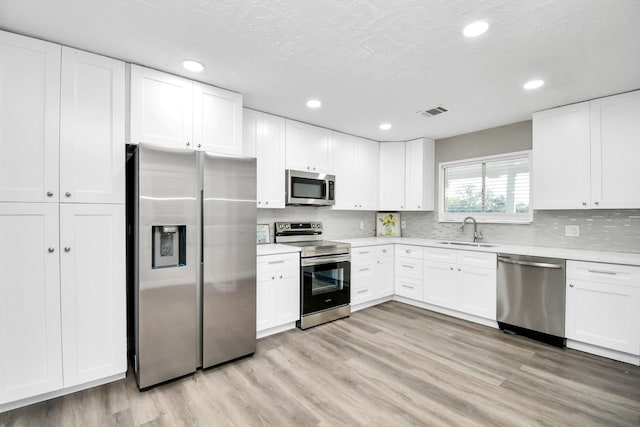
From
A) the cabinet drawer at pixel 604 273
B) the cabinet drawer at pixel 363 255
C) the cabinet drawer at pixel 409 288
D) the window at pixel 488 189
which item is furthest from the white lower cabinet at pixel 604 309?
the cabinet drawer at pixel 363 255

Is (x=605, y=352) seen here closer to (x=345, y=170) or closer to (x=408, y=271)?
(x=408, y=271)

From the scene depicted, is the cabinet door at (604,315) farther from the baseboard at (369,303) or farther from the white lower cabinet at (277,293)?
the white lower cabinet at (277,293)

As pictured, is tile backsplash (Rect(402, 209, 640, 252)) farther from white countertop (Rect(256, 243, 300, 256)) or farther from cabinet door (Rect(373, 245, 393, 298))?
white countertop (Rect(256, 243, 300, 256))

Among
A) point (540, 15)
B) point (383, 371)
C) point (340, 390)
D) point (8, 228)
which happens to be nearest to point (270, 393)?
point (340, 390)

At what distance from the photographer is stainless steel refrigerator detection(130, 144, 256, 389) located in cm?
215

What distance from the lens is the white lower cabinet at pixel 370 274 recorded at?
3836 mm

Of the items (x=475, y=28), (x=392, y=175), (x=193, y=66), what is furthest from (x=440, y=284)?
(x=193, y=66)

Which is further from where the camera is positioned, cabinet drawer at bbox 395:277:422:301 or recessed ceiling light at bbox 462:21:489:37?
cabinet drawer at bbox 395:277:422:301

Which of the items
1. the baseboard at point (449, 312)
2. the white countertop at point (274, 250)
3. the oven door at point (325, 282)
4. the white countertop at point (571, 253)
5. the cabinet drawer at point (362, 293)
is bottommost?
the baseboard at point (449, 312)

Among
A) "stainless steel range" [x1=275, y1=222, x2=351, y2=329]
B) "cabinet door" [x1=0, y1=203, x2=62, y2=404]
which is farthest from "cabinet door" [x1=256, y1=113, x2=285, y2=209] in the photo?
"cabinet door" [x1=0, y1=203, x2=62, y2=404]

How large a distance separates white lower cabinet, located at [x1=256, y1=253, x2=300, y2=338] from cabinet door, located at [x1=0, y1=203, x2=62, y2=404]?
1516 millimetres

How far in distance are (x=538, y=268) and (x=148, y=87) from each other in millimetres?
3932

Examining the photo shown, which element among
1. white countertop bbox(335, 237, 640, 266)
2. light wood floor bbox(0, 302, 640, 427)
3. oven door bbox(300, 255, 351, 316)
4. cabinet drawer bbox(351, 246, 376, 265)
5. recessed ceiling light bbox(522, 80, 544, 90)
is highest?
recessed ceiling light bbox(522, 80, 544, 90)

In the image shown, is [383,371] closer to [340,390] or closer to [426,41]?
[340,390]
